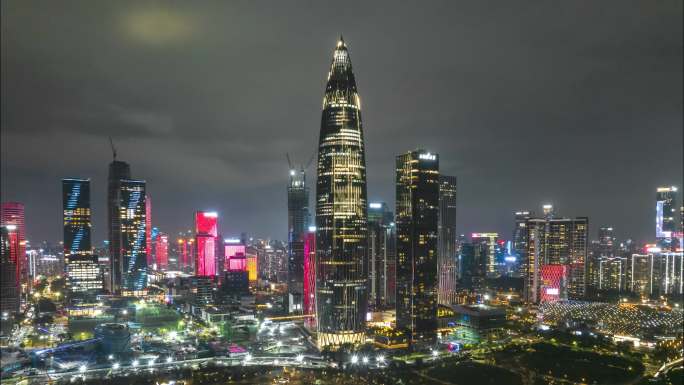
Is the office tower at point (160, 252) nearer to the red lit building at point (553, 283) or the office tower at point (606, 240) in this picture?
the red lit building at point (553, 283)

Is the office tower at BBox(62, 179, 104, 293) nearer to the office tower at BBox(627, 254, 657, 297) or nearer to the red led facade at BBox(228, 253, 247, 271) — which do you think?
the red led facade at BBox(228, 253, 247, 271)

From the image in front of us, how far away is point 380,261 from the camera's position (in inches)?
1353

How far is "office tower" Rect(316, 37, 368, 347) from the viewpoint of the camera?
23.4 metres

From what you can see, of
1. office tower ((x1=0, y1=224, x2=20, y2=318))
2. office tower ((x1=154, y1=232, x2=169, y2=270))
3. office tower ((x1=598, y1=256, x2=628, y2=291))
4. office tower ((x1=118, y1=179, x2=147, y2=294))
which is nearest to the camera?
office tower ((x1=0, y1=224, x2=20, y2=318))

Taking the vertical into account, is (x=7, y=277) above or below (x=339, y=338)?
above

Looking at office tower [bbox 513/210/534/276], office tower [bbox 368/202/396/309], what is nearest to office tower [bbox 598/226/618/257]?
office tower [bbox 513/210/534/276]

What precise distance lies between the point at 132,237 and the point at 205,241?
7.24 metres

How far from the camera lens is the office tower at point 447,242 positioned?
116 ft

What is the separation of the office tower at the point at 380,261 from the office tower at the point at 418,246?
8.44m

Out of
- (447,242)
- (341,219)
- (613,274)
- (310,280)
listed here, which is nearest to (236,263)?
(310,280)

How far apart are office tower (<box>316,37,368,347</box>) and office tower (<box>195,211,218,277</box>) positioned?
2687 centimetres

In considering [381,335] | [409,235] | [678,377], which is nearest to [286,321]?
[381,335]

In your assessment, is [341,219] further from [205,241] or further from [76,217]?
[76,217]

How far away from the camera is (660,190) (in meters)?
42.6
